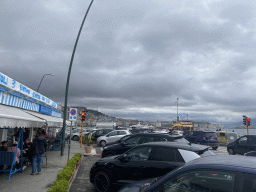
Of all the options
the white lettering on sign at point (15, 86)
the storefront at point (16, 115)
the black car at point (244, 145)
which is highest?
the white lettering on sign at point (15, 86)

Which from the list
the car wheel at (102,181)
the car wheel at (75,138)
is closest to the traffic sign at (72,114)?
the car wheel at (102,181)

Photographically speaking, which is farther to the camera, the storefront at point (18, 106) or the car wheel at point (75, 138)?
the car wheel at point (75, 138)

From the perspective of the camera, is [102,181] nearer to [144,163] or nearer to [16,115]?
[144,163]

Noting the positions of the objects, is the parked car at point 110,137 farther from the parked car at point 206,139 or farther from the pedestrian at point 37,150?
the pedestrian at point 37,150

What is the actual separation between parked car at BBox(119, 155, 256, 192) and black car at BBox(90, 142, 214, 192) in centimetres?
236

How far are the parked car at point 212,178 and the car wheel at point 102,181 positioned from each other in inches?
133

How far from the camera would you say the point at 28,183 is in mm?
7203

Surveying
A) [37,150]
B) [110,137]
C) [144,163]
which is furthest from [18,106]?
[110,137]

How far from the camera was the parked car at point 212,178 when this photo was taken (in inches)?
99.8

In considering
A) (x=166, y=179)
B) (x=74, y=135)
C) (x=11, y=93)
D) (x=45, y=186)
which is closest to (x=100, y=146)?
(x=74, y=135)

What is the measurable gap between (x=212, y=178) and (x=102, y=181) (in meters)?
4.27

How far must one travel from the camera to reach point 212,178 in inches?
110

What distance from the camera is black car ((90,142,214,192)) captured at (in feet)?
17.9

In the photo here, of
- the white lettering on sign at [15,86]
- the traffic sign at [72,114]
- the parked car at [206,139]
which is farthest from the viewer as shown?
the parked car at [206,139]
